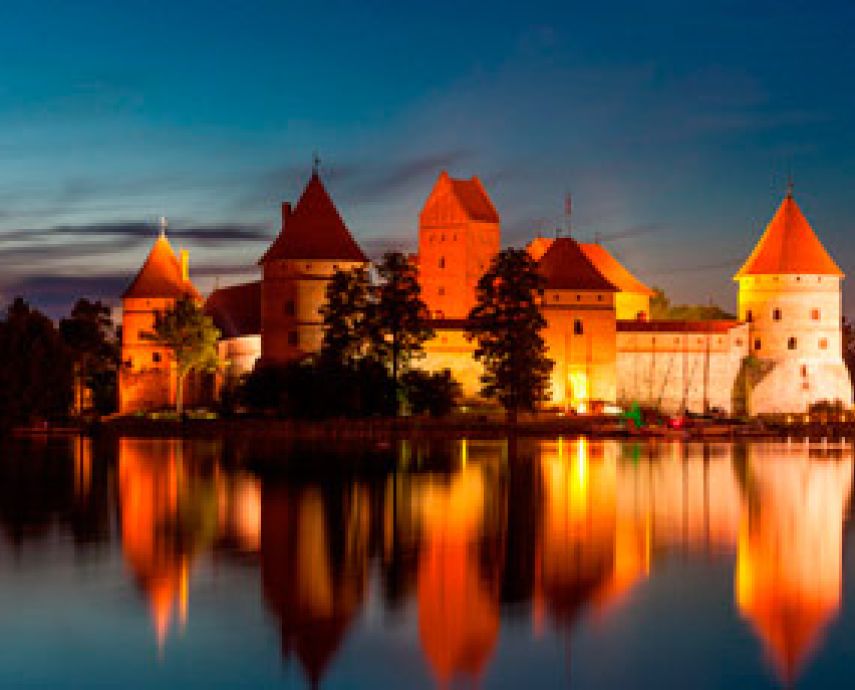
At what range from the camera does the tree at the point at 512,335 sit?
1766 inches

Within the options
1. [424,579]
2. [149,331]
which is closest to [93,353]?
[149,331]

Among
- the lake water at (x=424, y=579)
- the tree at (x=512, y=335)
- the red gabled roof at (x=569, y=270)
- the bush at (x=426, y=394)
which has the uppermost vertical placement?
the red gabled roof at (x=569, y=270)

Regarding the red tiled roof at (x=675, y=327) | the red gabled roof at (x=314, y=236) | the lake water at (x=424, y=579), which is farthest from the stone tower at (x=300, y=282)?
the lake water at (x=424, y=579)

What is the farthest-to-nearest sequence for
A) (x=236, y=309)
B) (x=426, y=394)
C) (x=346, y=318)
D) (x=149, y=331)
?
(x=236, y=309) → (x=149, y=331) → (x=346, y=318) → (x=426, y=394)

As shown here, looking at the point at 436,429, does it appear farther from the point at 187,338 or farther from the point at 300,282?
the point at 187,338

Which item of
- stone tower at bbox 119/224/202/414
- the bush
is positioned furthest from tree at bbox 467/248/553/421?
stone tower at bbox 119/224/202/414

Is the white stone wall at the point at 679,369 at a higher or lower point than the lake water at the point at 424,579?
higher

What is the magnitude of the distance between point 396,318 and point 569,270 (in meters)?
8.11

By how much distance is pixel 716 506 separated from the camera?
2525 cm

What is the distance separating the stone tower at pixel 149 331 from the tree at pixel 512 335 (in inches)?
542

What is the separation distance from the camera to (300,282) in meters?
50.1

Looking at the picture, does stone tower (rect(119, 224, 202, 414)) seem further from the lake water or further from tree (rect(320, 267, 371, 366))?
the lake water

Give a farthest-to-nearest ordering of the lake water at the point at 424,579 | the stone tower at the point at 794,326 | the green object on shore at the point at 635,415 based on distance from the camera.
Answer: the stone tower at the point at 794,326, the green object on shore at the point at 635,415, the lake water at the point at 424,579

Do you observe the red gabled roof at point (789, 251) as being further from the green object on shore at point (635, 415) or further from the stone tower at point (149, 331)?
the stone tower at point (149, 331)
